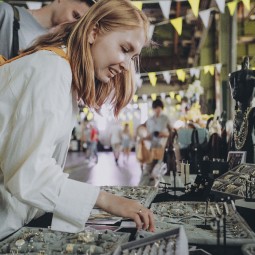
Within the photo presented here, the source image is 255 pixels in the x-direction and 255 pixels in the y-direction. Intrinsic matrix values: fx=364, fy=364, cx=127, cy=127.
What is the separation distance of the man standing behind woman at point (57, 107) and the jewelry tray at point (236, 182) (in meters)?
0.52

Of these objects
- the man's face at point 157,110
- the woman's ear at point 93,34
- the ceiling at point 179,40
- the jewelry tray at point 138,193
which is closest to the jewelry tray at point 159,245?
the woman's ear at point 93,34

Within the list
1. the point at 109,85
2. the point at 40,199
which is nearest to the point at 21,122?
the point at 40,199

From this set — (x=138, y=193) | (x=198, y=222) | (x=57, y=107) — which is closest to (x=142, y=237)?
(x=198, y=222)

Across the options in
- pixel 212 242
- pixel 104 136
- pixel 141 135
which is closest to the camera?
pixel 212 242

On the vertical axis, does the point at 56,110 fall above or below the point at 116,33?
below

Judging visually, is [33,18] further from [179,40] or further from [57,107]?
[179,40]

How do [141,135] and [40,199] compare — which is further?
[141,135]

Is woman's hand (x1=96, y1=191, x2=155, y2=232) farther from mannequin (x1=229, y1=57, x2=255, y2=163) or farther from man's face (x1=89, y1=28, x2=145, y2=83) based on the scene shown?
mannequin (x1=229, y1=57, x2=255, y2=163)

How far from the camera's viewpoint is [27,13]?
191cm

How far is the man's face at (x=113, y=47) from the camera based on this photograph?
1084 mm

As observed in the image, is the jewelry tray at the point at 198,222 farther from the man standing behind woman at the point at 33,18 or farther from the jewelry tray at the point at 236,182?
the man standing behind woman at the point at 33,18

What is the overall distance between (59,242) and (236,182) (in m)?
0.80

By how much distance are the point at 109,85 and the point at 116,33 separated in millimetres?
287

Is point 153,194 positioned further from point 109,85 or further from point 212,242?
point 212,242
